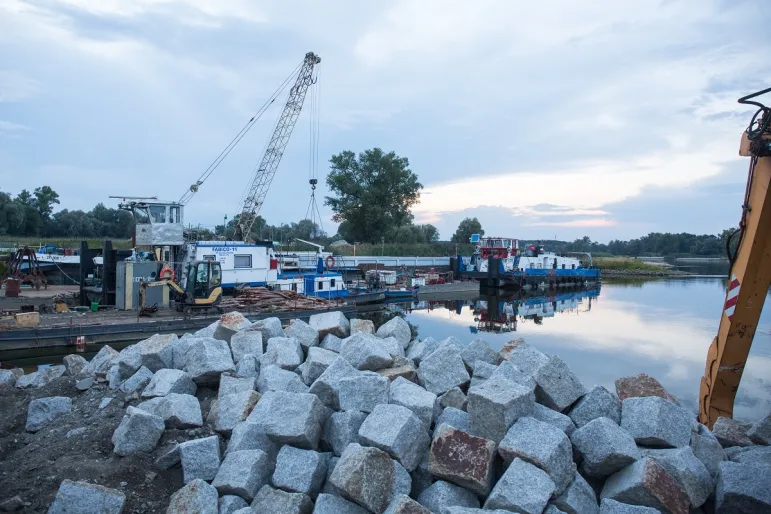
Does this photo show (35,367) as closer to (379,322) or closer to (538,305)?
(379,322)

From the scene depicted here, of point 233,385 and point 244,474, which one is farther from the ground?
point 233,385

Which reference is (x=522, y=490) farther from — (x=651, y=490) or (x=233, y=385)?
(x=233, y=385)

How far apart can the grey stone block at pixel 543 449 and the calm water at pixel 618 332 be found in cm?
805

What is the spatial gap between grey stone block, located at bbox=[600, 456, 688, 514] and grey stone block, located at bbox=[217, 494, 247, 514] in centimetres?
287

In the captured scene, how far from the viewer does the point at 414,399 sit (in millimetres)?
5070

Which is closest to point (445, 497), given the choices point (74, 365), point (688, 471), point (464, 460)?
point (464, 460)

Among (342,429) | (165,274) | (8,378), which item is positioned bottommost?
(8,378)

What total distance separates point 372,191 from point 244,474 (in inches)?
2082

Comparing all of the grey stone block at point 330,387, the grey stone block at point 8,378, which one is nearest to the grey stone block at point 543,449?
the grey stone block at point 330,387

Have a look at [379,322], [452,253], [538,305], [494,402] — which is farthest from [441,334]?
[452,253]

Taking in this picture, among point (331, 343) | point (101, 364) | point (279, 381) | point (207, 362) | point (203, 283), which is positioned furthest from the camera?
point (203, 283)

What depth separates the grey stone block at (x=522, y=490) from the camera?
3.86 meters

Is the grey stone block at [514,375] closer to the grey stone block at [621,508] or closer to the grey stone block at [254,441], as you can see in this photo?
the grey stone block at [621,508]

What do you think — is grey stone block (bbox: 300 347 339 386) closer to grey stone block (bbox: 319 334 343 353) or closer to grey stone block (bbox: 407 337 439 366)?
grey stone block (bbox: 319 334 343 353)
